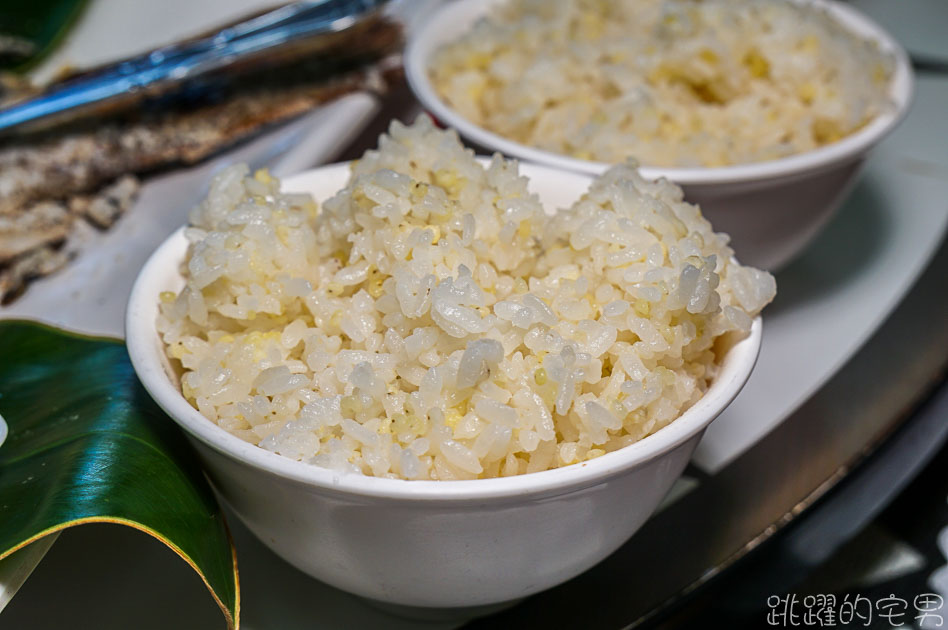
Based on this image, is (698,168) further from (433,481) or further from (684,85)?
(433,481)

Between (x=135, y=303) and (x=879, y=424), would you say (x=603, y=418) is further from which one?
(x=879, y=424)

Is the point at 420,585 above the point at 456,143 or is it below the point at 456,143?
below

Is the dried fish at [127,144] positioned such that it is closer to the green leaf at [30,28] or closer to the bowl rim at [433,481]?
the green leaf at [30,28]

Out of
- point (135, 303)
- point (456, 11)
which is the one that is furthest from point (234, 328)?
point (456, 11)

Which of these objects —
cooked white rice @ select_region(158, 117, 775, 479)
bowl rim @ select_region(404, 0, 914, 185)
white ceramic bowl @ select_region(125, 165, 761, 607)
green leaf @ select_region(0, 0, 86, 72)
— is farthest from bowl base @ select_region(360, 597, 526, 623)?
green leaf @ select_region(0, 0, 86, 72)

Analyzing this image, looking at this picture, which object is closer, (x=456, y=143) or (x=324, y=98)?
(x=456, y=143)
